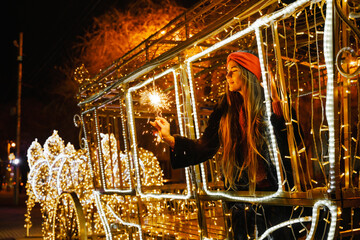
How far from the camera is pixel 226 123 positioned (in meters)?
3.04

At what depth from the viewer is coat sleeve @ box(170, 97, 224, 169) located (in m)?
3.18

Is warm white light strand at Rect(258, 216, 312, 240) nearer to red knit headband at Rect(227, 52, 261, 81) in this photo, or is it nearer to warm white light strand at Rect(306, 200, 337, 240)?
warm white light strand at Rect(306, 200, 337, 240)

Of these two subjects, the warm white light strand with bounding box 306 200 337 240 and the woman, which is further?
the woman

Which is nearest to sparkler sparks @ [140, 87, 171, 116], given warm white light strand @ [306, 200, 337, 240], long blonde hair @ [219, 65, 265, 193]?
long blonde hair @ [219, 65, 265, 193]

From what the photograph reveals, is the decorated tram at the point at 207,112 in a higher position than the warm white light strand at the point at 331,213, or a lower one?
higher

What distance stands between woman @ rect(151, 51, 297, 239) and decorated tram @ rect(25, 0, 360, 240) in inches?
3.6

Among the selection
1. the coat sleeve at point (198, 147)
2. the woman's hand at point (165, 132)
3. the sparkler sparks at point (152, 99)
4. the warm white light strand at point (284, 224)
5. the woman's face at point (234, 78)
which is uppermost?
the sparkler sparks at point (152, 99)

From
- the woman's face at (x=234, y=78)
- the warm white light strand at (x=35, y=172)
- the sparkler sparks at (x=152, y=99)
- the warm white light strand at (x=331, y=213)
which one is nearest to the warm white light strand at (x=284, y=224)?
the warm white light strand at (x=331, y=213)

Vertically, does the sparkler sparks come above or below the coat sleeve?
above

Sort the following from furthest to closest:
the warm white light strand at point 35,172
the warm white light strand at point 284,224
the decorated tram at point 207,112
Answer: the warm white light strand at point 35,172 → the warm white light strand at point 284,224 → the decorated tram at point 207,112

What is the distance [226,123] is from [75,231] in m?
4.49

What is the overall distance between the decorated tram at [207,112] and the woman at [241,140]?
91mm

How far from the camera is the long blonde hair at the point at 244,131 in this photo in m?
2.72

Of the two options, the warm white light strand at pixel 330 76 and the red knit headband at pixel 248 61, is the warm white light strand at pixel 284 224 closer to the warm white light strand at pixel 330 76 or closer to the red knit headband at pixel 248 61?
the warm white light strand at pixel 330 76
